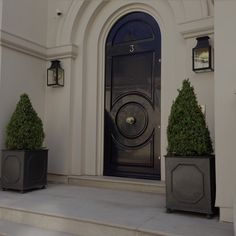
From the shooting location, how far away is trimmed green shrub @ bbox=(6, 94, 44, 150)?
4293 millimetres

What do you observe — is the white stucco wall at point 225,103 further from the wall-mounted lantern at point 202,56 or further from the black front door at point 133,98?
the black front door at point 133,98

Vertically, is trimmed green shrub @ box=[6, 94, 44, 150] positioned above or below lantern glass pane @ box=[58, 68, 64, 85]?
below

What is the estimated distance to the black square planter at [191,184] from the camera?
3.04 metres

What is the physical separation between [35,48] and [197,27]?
2727 millimetres

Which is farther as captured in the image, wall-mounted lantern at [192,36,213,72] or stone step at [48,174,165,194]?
stone step at [48,174,165,194]

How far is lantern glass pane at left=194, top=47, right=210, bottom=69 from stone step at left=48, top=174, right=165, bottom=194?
1710 mm

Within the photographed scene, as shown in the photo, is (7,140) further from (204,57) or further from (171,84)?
(204,57)

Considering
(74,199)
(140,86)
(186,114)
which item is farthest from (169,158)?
(140,86)

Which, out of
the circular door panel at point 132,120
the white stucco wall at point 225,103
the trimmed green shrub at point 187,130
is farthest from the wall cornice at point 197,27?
the circular door panel at point 132,120

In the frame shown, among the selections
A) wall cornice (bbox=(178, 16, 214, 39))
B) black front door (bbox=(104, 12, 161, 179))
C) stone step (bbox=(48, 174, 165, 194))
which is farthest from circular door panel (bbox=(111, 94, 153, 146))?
wall cornice (bbox=(178, 16, 214, 39))

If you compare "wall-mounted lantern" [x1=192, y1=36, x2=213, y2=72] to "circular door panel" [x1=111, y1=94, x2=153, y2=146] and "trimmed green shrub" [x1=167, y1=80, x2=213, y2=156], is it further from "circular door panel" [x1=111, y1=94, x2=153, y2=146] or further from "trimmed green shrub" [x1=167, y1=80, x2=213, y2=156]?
"circular door panel" [x1=111, y1=94, x2=153, y2=146]

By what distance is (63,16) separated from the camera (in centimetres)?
527

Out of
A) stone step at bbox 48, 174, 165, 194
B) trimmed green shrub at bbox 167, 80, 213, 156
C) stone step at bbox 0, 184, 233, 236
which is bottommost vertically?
stone step at bbox 0, 184, 233, 236

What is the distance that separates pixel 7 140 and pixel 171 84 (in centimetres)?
255
